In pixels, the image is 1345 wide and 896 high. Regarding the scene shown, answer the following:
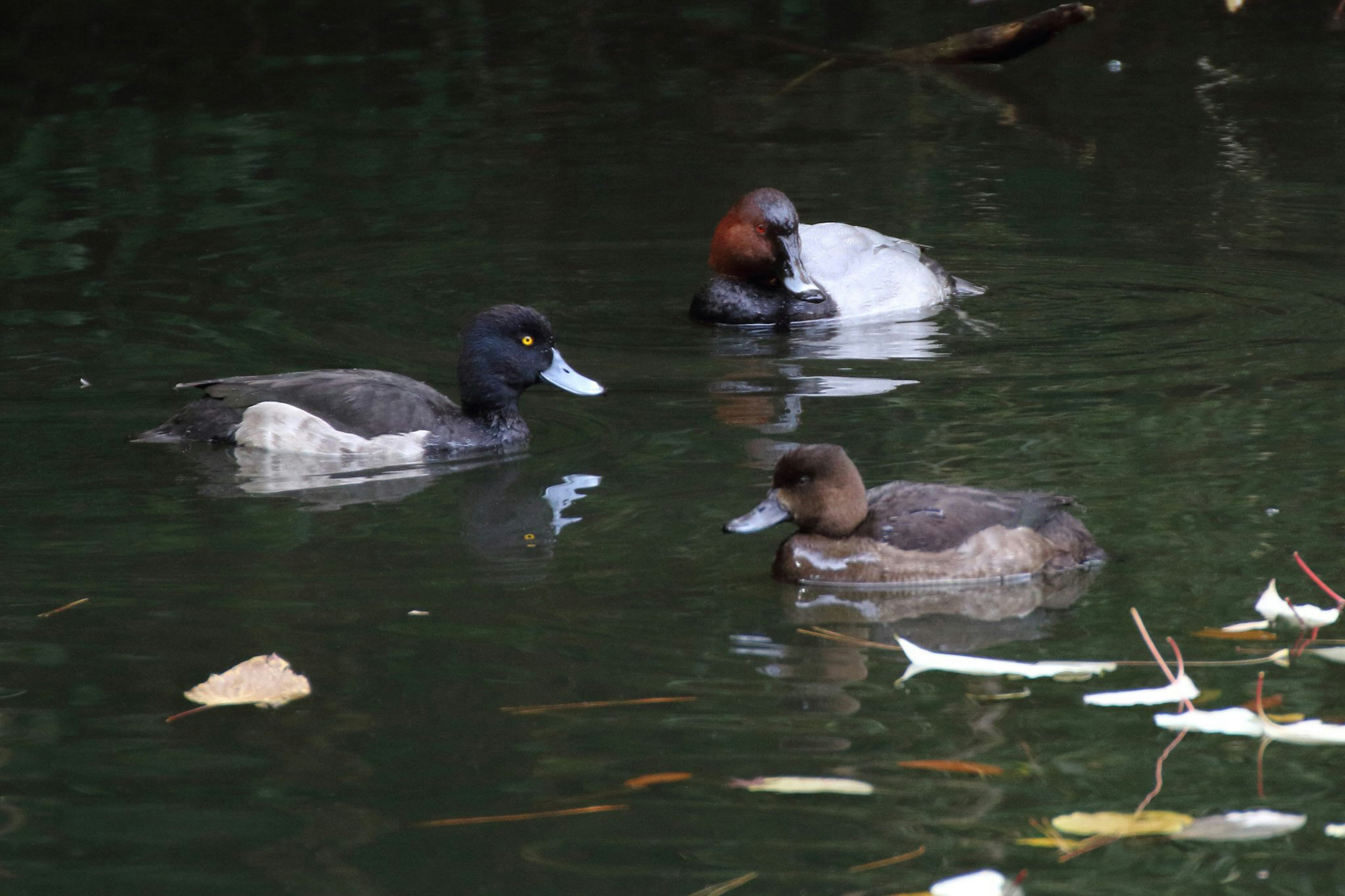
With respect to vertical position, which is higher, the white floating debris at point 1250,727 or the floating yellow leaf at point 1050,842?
the white floating debris at point 1250,727

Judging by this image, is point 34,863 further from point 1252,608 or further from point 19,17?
point 19,17

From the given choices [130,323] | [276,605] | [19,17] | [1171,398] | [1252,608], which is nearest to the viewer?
[1252,608]

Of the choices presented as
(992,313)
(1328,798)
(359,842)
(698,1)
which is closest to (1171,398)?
(992,313)

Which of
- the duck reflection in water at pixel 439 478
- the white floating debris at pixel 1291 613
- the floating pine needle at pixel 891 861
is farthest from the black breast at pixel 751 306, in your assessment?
the floating pine needle at pixel 891 861

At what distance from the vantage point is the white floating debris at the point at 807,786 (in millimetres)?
4805

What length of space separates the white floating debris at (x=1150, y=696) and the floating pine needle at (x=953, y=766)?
1.63 feet

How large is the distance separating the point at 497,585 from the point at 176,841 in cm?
208

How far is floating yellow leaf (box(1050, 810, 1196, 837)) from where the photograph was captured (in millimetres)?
4492

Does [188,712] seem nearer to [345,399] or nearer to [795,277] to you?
[345,399]

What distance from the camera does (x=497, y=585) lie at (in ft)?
21.6

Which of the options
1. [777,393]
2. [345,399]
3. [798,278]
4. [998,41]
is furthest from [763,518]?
[998,41]

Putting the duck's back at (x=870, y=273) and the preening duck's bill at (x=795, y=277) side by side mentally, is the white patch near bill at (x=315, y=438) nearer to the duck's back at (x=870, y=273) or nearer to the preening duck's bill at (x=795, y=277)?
the preening duck's bill at (x=795, y=277)

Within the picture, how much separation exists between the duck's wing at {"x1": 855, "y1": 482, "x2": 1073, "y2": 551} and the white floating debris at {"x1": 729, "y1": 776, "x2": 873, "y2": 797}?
172 centimetres

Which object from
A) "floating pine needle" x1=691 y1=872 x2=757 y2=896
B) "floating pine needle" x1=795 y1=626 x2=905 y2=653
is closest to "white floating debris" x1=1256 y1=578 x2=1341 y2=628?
"floating pine needle" x1=795 y1=626 x2=905 y2=653
